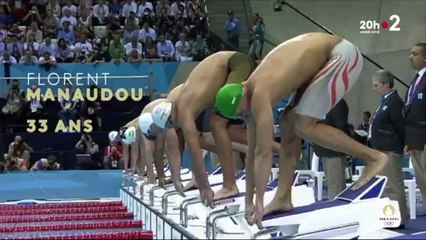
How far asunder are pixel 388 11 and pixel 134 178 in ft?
27.8

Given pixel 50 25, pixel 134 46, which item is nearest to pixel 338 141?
pixel 134 46

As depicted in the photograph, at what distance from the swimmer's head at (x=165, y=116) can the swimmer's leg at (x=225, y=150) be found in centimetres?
32

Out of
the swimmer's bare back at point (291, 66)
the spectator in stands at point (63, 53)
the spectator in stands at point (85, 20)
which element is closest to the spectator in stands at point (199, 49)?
the spectator in stands at point (63, 53)

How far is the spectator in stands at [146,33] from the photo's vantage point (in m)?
15.0

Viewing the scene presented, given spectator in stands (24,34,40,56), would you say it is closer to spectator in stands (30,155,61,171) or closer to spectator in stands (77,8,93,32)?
spectator in stands (77,8,93,32)

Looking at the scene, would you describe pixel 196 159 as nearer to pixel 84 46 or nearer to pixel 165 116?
pixel 165 116

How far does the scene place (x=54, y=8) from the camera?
639 inches

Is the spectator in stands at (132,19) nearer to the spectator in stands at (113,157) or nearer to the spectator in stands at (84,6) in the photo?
the spectator in stands at (84,6)

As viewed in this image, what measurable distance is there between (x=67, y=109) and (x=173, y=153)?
6.98m

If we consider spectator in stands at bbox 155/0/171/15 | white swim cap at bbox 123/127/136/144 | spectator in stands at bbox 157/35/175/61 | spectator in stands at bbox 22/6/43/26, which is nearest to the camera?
white swim cap at bbox 123/127/136/144

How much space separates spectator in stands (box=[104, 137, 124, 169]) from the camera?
505 inches

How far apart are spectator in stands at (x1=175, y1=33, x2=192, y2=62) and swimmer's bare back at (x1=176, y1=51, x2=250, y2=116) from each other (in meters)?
7.89

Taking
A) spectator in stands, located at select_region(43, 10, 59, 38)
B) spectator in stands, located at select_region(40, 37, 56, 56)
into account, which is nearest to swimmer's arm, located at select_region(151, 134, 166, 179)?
spectator in stands, located at select_region(40, 37, 56, 56)

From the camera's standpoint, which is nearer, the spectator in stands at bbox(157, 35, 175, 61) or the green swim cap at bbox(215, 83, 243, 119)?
the green swim cap at bbox(215, 83, 243, 119)
